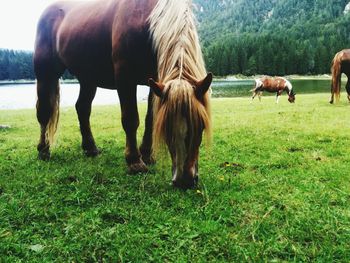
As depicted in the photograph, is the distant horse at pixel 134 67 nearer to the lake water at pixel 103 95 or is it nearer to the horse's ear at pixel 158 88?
the horse's ear at pixel 158 88

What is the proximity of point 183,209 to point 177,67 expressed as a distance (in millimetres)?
1633

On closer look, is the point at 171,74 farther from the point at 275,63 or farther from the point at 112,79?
the point at 275,63

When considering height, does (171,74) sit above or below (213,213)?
above

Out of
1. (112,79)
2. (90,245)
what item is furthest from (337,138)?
(90,245)

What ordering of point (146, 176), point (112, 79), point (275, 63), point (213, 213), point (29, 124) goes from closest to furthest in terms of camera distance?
point (213, 213) → point (146, 176) → point (112, 79) → point (29, 124) → point (275, 63)

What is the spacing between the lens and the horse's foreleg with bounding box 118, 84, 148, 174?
5137 mm

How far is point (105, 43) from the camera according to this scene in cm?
562

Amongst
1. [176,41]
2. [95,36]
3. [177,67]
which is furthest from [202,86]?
[95,36]

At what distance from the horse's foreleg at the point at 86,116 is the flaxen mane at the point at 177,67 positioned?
3.00 m

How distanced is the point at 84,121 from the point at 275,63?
125 meters

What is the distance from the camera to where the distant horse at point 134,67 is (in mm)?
3760

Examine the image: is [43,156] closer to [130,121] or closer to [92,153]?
[92,153]

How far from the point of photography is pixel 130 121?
5262 mm

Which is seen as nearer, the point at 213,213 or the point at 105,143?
the point at 213,213
